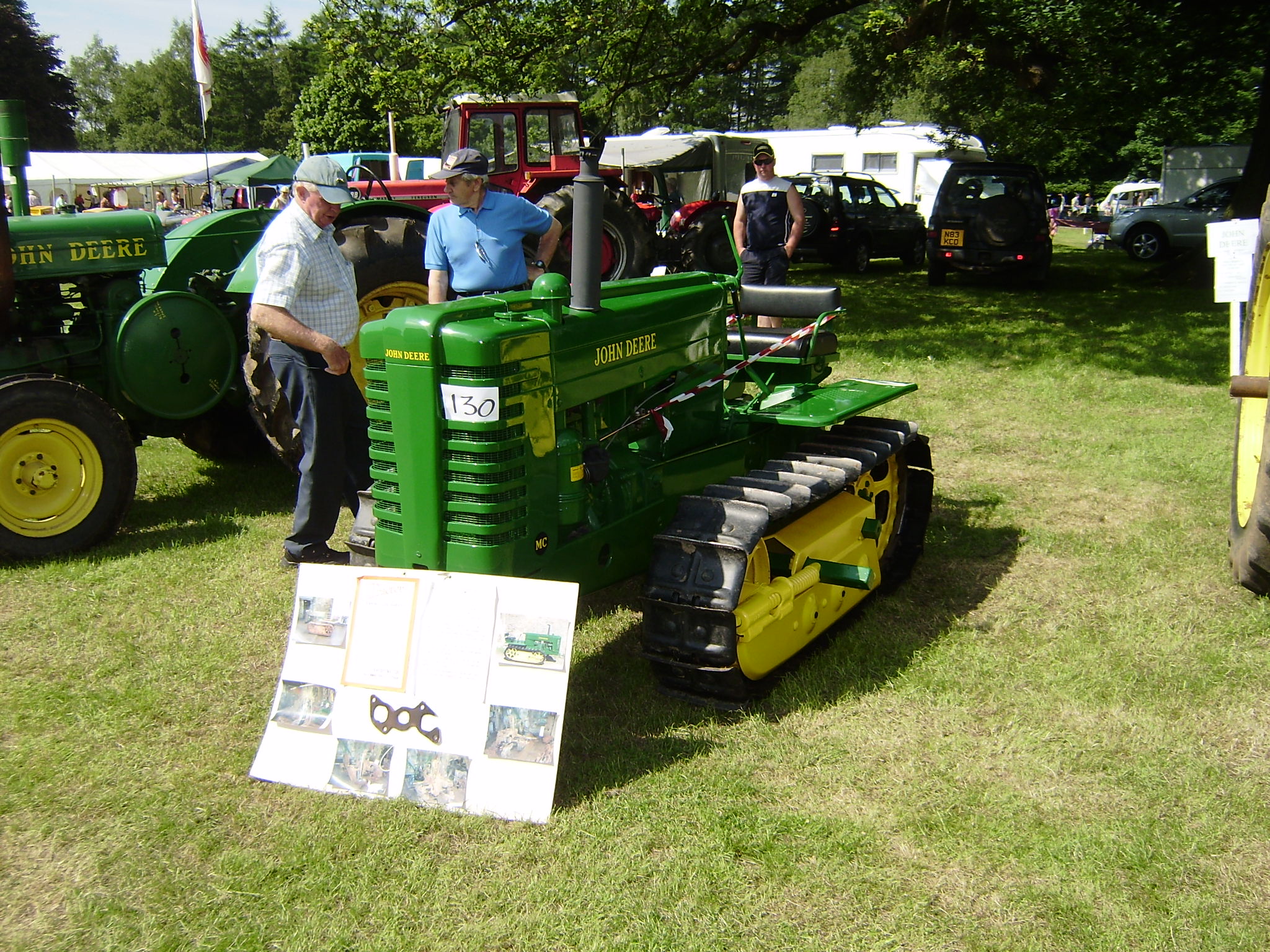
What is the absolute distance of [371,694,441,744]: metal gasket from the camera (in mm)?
3195

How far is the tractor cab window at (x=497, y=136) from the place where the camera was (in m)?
11.9

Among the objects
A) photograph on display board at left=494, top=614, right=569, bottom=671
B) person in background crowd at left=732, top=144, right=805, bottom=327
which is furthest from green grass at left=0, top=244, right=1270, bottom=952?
person in background crowd at left=732, top=144, right=805, bottom=327

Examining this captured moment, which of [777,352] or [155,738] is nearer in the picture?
[155,738]

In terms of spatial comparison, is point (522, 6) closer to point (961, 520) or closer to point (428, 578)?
point (961, 520)

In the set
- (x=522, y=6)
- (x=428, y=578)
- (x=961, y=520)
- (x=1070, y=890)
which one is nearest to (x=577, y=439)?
(x=428, y=578)

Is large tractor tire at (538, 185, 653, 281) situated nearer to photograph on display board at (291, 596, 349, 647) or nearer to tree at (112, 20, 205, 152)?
photograph on display board at (291, 596, 349, 647)

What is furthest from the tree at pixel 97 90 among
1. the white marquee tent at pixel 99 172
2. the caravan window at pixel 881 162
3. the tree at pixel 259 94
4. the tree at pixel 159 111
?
the caravan window at pixel 881 162

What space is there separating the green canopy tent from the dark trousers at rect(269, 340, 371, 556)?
20.8 metres

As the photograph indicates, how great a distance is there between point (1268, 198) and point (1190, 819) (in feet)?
10.2

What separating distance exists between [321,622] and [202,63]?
9566 millimetres

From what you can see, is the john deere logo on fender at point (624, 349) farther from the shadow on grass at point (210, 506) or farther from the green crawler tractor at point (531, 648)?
the shadow on grass at point (210, 506)

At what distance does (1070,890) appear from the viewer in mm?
2826

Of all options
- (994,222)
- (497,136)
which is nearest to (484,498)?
(497,136)

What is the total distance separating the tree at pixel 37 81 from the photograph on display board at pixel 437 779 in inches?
1802
